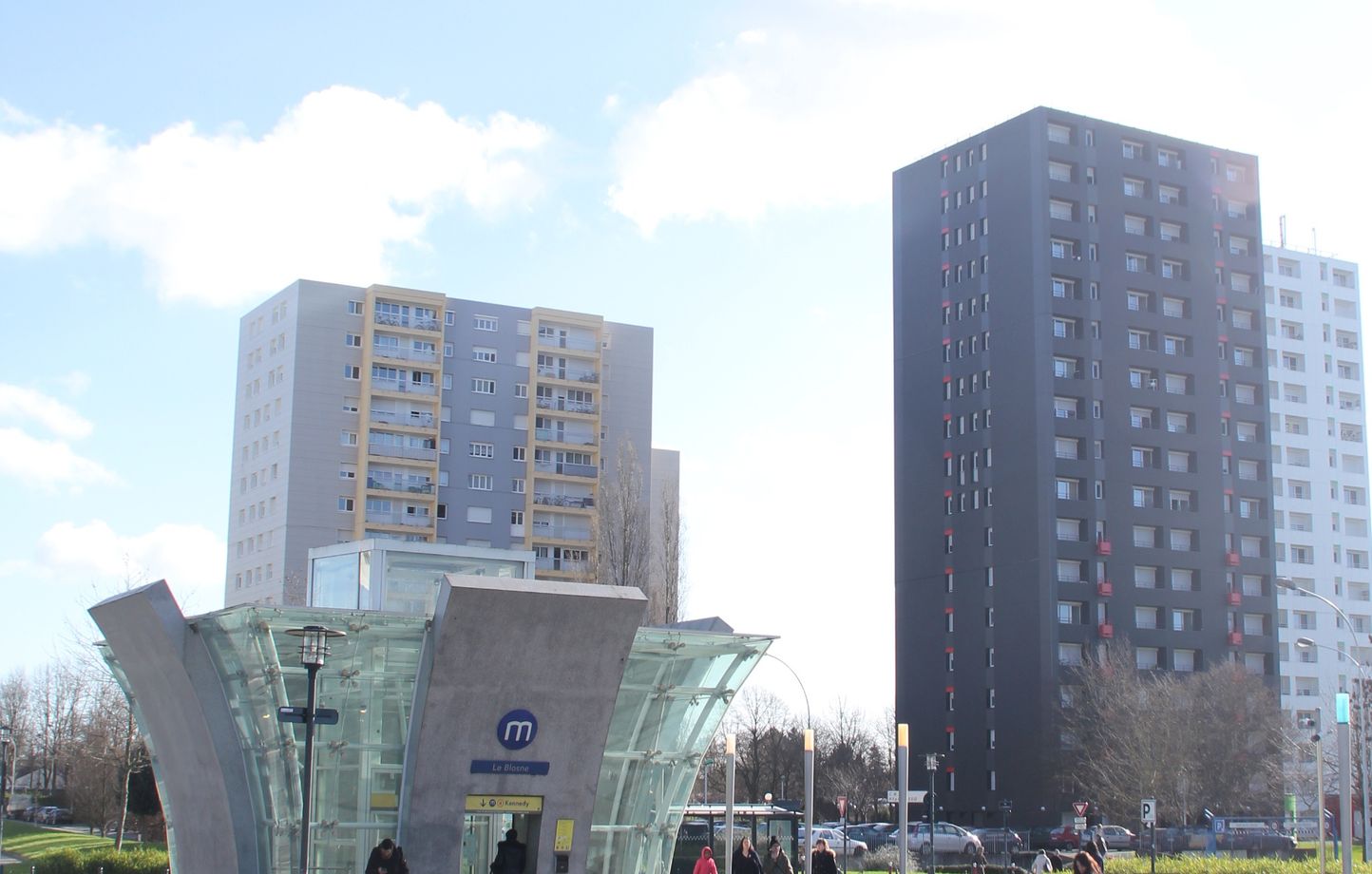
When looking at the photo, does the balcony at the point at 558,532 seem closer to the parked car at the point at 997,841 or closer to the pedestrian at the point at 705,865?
the parked car at the point at 997,841

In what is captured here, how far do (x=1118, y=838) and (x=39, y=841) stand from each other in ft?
150

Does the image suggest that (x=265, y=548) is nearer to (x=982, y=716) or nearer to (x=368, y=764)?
(x=982, y=716)

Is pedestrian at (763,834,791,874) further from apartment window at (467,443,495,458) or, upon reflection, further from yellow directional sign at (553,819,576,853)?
apartment window at (467,443,495,458)

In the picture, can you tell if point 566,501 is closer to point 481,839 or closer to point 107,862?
point 107,862

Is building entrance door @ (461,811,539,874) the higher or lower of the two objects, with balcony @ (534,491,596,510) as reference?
lower

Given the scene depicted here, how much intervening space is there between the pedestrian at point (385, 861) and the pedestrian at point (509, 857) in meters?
3.59

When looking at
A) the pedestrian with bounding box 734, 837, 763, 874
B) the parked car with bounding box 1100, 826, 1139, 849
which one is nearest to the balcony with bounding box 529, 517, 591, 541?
the parked car with bounding box 1100, 826, 1139, 849

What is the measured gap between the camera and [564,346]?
98.4 meters

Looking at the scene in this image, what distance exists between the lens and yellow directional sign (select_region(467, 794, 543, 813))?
82.2ft

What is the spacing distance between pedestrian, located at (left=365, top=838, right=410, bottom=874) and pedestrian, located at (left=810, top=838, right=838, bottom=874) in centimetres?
749

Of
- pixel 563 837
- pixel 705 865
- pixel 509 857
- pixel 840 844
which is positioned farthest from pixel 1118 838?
pixel 509 857

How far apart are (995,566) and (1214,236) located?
24.5m

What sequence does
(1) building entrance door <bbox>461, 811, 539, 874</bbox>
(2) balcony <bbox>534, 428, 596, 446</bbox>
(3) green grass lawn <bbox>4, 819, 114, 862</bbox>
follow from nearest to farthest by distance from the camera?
(1) building entrance door <bbox>461, 811, 539, 874</bbox> < (3) green grass lawn <bbox>4, 819, 114, 862</bbox> < (2) balcony <bbox>534, 428, 596, 446</bbox>

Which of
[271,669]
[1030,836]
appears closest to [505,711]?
[271,669]
